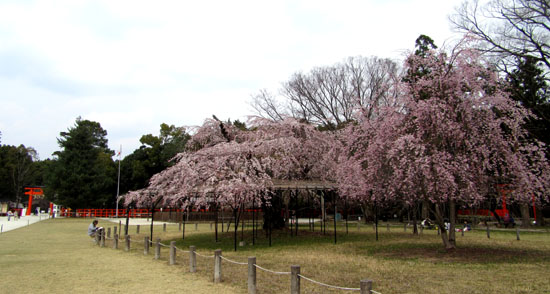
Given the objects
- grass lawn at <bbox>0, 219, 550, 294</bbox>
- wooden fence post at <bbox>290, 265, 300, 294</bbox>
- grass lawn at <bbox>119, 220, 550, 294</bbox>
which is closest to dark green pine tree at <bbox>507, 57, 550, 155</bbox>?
grass lawn at <bbox>119, 220, 550, 294</bbox>

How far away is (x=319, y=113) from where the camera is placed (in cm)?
3406

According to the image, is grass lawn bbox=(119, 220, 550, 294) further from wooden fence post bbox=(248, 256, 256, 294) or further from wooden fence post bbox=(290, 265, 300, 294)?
wooden fence post bbox=(290, 265, 300, 294)

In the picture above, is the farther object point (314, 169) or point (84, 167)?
point (84, 167)

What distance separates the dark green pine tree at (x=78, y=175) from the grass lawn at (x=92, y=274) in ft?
124

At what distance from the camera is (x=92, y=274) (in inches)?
430

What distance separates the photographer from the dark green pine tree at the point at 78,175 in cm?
5088

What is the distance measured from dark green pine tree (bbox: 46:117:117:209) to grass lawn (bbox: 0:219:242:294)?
3786 cm

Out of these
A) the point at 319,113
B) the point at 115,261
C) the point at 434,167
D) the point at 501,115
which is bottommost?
the point at 115,261

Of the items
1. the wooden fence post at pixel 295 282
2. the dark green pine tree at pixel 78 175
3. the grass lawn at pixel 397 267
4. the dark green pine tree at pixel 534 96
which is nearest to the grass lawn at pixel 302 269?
the grass lawn at pixel 397 267

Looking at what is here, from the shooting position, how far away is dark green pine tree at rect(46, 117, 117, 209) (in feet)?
167

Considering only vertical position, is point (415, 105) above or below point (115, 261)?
above

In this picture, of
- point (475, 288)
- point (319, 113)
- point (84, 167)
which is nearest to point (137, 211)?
point (84, 167)

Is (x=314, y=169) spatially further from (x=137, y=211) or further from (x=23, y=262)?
(x=137, y=211)

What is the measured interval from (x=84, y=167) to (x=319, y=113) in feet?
116
